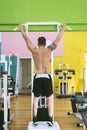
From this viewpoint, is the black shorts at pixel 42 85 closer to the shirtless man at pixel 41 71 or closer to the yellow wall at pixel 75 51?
the shirtless man at pixel 41 71

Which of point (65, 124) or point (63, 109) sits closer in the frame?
point (65, 124)

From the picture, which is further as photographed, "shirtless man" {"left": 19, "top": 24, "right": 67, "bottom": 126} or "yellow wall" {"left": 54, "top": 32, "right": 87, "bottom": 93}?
"yellow wall" {"left": 54, "top": 32, "right": 87, "bottom": 93}

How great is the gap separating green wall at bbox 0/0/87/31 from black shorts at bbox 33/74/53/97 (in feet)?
2.83

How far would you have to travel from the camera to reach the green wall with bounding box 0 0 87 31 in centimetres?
289

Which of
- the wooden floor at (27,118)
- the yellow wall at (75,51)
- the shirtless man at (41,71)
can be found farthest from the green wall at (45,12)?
the yellow wall at (75,51)

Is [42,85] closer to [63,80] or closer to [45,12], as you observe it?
[45,12]

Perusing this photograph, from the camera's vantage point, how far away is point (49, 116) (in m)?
3.70

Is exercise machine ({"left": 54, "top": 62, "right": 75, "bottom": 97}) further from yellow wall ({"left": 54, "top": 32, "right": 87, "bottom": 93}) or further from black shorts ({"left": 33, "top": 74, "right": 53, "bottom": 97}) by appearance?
black shorts ({"left": 33, "top": 74, "right": 53, "bottom": 97})

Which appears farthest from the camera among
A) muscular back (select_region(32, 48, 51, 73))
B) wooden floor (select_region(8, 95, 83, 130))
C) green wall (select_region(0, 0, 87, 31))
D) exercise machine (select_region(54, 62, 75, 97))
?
exercise machine (select_region(54, 62, 75, 97))

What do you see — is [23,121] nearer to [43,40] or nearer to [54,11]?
[43,40]

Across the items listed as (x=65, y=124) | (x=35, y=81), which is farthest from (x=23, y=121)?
(x=35, y=81)

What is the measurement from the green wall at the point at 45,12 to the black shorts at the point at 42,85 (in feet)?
2.83

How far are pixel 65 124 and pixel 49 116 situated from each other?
1.48m

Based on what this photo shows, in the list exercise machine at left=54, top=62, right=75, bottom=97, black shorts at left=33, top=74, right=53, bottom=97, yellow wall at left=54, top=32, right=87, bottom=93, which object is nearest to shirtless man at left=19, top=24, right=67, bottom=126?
black shorts at left=33, top=74, right=53, bottom=97
